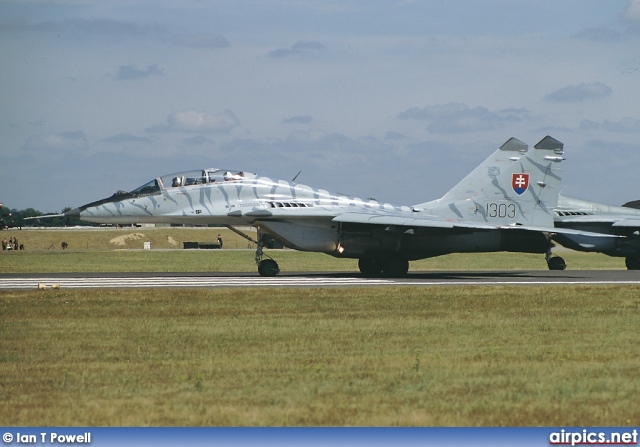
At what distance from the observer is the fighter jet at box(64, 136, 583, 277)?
1048 inches

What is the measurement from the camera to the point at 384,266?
91.1 feet

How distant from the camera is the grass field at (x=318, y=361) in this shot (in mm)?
8359

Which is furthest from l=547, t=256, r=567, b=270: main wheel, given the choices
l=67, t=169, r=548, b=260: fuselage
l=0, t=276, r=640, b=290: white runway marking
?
l=0, t=276, r=640, b=290: white runway marking

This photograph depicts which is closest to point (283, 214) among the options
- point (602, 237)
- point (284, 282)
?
point (284, 282)

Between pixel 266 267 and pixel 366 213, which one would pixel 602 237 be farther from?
pixel 266 267

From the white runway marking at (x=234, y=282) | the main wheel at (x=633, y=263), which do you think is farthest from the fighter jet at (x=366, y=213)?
the main wheel at (x=633, y=263)

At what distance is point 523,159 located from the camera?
1164 inches

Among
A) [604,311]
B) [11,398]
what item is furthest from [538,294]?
[11,398]

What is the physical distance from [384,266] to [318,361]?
1677cm

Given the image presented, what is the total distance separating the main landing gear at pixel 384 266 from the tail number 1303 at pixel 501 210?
11.8 feet

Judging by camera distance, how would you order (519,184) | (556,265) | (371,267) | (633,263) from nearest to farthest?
(371,267)
(519,184)
(556,265)
(633,263)

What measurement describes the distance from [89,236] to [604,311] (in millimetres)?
71497

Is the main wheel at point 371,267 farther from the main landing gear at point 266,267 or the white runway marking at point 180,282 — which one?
the main landing gear at point 266,267

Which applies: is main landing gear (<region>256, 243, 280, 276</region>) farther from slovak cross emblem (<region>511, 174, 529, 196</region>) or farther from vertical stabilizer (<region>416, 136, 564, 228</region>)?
slovak cross emblem (<region>511, 174, 529, 196</region>)
